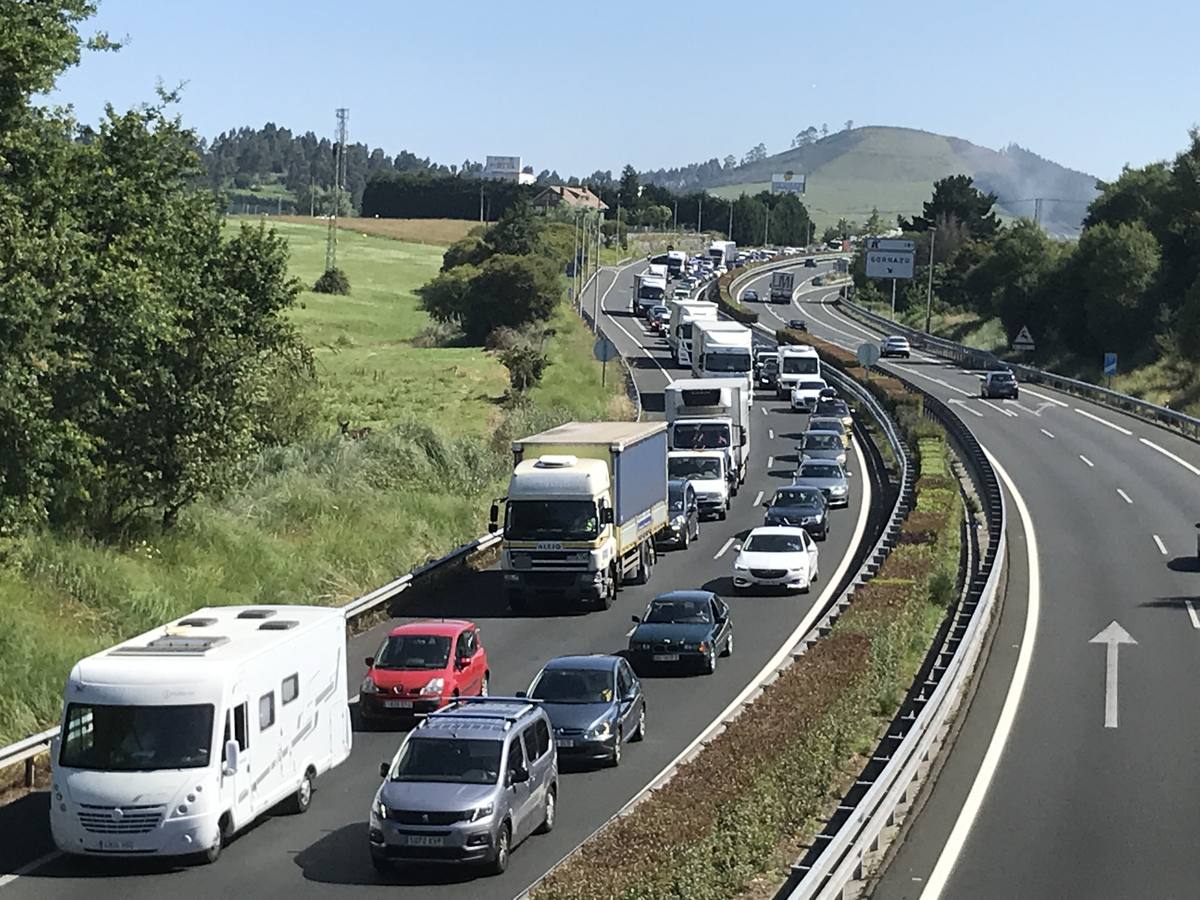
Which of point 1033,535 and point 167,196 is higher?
point 167,196

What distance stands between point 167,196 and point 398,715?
13.6 m

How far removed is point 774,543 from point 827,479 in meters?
Result: 13.3

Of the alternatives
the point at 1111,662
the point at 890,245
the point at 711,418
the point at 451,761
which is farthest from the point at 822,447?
the point at 890,245

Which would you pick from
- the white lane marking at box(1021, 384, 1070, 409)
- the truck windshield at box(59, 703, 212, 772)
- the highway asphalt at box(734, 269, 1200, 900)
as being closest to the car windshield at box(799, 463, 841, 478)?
the highway asphalt at box(734, 269, 1200, 900)

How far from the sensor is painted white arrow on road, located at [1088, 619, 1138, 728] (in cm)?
2456

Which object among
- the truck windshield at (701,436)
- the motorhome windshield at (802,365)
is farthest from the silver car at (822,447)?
the motorhome windshield at (802,365)

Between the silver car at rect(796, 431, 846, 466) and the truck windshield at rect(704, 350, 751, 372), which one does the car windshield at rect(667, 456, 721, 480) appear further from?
the truck windshield at rect(704, 350, 751, 372)

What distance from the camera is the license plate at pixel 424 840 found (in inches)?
676

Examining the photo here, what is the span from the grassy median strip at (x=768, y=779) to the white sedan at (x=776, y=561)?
22.1ft

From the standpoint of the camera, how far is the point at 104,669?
1850 cm

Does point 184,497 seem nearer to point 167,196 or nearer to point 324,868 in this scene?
point 167,196

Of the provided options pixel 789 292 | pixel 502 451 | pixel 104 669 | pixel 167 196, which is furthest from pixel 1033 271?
pixel 104 669

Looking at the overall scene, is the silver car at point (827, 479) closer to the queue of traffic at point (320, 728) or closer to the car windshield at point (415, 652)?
the queue of traffic at point (320, 728)

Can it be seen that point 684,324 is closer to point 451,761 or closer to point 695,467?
point 695,467
